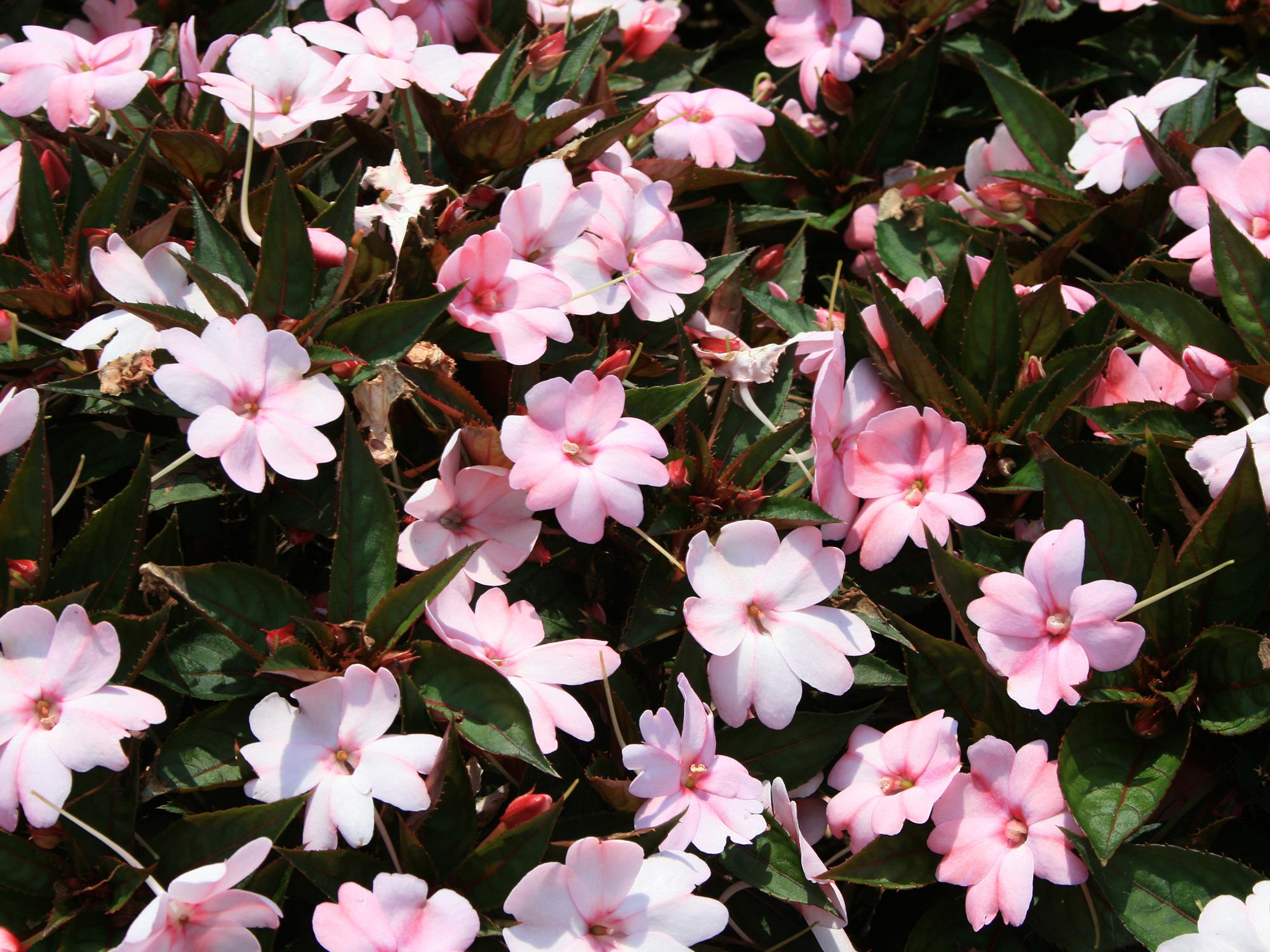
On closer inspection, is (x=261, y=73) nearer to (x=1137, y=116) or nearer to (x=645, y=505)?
(x=645, y=505)

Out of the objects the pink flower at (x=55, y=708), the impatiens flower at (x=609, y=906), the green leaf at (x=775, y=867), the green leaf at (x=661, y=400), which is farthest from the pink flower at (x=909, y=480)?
the pink flower at (x=55, y=708)

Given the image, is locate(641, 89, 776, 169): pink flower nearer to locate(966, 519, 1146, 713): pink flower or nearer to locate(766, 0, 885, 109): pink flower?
locate(766, 0, 885, 109): pink flower

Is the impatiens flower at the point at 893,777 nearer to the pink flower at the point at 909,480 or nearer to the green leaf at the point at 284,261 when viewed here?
the pink flower at the point at 909,480

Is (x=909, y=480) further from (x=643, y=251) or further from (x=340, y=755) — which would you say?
(x=340, y=755)

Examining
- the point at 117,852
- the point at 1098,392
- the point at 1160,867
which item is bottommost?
the point at 1160,867

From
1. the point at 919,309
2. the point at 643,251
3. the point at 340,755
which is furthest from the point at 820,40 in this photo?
the point at 340,755

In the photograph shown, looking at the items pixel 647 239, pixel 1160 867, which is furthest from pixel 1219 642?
pixel 647 239

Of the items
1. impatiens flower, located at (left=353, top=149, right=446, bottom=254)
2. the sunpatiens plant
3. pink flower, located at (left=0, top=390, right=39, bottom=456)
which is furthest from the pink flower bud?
pink flower, located at (left=0, top=390, right=39, bottom=456)
